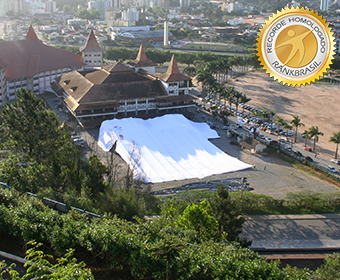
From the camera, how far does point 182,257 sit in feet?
55.0

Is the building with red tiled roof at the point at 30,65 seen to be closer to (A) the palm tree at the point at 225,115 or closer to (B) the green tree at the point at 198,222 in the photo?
(A) the palm tree at the point at 225,115

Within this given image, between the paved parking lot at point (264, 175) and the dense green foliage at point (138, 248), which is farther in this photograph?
the paved parking lot at point (264, 175)

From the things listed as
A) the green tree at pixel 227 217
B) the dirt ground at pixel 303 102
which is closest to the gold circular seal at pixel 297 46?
the green tree at pixel 227 217

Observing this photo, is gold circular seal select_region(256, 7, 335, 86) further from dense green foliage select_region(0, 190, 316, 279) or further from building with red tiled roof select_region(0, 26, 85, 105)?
building with red tiled roof select_region(0, 26, 85, 105)

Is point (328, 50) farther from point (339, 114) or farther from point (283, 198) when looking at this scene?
point (339, 114)

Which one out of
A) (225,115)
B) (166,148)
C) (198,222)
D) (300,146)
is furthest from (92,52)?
(198,222)

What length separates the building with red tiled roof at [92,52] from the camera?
74.9m

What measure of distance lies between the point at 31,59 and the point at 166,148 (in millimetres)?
36425

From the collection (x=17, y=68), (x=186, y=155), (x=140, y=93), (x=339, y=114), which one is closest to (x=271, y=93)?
(x=339, y=114)

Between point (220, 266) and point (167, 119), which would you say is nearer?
point (220, 266)

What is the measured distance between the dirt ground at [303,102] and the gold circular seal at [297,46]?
30.8m

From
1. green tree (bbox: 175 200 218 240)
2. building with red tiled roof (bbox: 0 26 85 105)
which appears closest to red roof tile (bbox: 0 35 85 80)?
building with red tiled roof (bbox: 0 26 85 105)

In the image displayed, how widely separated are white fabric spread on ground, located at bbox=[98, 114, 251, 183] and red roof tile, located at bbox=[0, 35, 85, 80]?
953 inches

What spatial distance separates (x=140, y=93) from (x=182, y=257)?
41.5m
